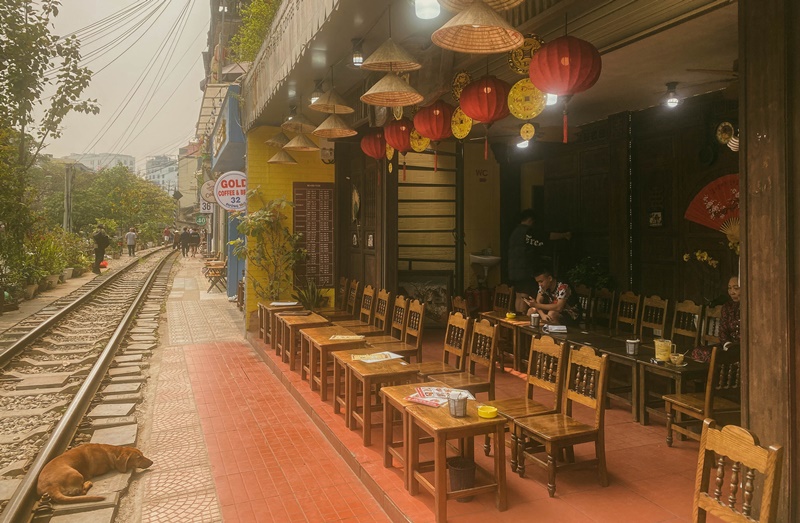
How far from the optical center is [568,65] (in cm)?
370

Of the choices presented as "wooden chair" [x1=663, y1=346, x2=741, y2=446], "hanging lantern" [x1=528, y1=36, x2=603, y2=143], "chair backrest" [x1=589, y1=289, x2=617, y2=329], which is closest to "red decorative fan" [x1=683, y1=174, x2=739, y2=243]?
"chair backrest" [x1=589, y1=289, x2=617, y2=329]

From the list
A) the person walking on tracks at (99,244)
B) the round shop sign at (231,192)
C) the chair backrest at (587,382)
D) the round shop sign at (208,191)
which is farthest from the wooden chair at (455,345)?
the person walking on tracks at (99,244)

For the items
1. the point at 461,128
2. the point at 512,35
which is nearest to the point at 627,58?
the point at 461,128

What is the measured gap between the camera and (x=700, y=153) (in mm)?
7664

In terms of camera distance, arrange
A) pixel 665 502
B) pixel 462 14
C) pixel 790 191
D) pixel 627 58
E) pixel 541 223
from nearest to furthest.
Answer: pixel 790 191
pixel 462 14
pixel 665 502
pixel 627 58
pixel 541 223

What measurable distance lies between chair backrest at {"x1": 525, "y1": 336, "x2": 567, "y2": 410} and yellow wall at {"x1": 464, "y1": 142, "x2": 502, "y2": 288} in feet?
21.6

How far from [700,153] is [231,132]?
840 cm

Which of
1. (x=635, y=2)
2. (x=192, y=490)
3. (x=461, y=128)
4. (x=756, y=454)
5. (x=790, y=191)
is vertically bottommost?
(x=192, y=490)

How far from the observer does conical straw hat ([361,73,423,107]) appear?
4.57 metres

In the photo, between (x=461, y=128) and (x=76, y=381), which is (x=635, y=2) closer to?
(x=461, y=128)

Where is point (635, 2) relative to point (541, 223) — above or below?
A: above

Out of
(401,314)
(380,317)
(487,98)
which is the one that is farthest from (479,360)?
(380,317)

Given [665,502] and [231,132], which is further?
[231,132]

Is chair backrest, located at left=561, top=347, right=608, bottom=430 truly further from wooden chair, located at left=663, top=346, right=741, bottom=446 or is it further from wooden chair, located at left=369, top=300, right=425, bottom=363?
wooden chair, located at left=369, top=300, right=425, bottom=363
